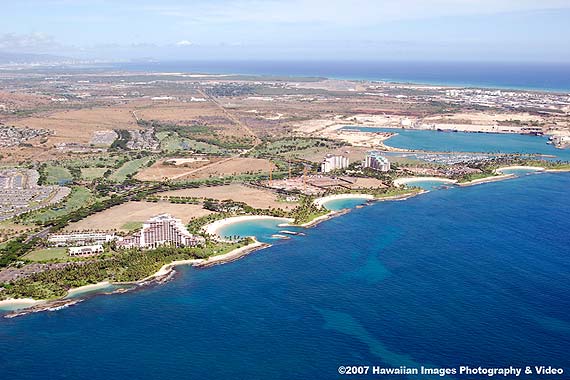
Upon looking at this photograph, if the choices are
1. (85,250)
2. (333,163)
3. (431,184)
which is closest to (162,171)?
(333,163)

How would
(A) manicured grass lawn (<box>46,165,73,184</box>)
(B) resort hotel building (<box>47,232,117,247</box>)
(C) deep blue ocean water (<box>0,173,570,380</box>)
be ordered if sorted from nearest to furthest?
(C) deep blue ocean water (<box>0,173,570,380</box>) < (B) resort hotel building (<box>47,232,117,247</box>) < (A) manicured grass lawn (<box>46,165,73,184</box>)

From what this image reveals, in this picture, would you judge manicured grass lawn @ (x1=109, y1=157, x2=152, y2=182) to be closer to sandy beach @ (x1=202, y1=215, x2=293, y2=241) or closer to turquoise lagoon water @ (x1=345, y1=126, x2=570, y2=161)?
sandy beach @ (x1=202, y1=215, x2=293, y2=241)

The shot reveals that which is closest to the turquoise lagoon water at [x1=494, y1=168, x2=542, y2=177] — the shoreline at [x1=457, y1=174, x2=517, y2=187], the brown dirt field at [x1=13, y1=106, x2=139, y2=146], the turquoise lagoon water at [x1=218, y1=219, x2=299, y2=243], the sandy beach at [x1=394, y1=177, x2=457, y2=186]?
the shoreline at [x1=457, y1=174, x2=517, y2=187]

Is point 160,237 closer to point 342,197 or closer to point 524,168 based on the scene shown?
point 342,197

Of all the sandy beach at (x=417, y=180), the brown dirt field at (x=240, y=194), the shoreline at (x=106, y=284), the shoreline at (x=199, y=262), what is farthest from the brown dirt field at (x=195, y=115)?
the shoreline at (x=106, y=284)

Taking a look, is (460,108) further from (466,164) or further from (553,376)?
(553,376)
